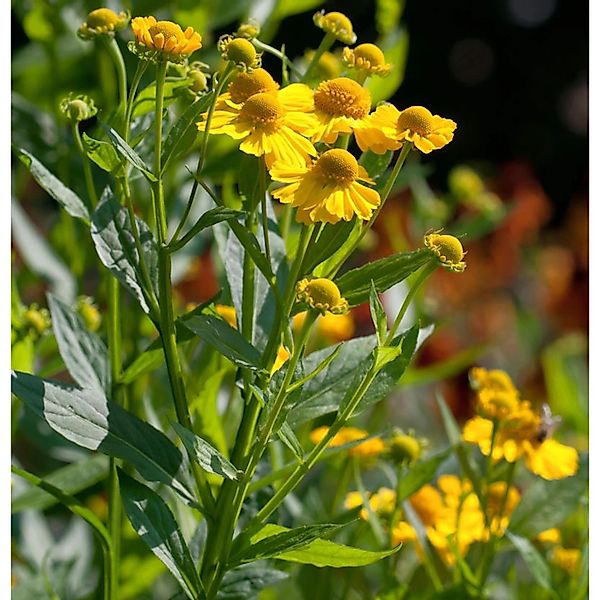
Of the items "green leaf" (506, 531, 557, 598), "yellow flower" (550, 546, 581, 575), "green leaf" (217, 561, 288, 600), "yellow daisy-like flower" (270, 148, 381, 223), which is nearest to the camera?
"yellow daisy-like flower" (270, 148, 381, 223)

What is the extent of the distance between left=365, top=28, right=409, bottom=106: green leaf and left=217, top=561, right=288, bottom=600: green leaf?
20.0 inches

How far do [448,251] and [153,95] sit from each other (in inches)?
8.2

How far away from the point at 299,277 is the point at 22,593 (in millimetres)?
454

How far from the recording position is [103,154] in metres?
0.61

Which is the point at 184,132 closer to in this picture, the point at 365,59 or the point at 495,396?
the point at 365,59

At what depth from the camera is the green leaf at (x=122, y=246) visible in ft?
2.04

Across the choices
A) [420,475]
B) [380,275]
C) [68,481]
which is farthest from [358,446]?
[380,275]

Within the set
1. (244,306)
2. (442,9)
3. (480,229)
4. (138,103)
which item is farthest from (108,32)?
(442,9)

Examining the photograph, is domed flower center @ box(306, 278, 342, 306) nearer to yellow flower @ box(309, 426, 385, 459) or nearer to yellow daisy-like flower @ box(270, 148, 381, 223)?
yellow daisy-like flower @ box(270, 148, 381, 223)

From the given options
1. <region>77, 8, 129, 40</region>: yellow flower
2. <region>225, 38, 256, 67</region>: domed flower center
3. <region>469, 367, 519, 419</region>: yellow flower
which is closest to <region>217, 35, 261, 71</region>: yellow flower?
Result: <region>225, 38, 256, 67</region>: domed flower center

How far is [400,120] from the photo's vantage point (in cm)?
59

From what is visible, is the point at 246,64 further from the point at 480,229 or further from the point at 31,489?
the point at 480,229

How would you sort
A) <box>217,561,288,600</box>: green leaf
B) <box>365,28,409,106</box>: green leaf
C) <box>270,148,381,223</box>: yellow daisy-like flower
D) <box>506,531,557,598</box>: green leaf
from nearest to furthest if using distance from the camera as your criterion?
<box>270,148,381,223</box>: yellow daisy-like flower
<box>217,561,288,600</box>: green leaf
<box>506,531,557,598</box>: green leaf
<box>365,28,409,106</box>: green leaf

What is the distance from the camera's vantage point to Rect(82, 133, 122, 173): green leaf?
593 mm
